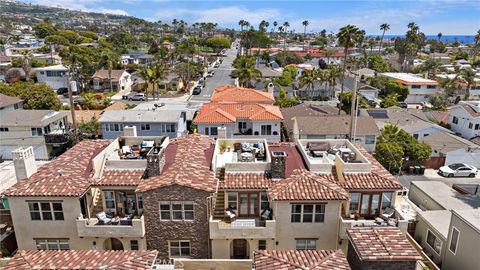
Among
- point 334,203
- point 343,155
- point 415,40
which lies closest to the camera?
point 334,203

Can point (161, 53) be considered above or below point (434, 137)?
above

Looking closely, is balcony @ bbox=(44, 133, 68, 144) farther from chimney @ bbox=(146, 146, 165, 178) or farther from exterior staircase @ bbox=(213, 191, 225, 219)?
exterior staircase @ bbox=(213, 191, 225, 219)

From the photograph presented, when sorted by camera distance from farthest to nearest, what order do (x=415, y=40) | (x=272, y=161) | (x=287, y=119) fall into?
(x=415, y=40) → (x=287, y=119) → (x=272, y=161)

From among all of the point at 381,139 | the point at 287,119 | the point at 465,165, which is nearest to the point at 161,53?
the point at 287,119

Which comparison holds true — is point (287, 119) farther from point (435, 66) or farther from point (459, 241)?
point (435, 66)

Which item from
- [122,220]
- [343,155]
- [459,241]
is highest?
[343,155]

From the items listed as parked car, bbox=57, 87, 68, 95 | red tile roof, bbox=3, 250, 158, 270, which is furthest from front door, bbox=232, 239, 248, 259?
parked car, bbox=57, 87, 68, 95

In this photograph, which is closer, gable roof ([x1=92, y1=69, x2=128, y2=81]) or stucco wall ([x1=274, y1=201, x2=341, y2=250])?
stucco wall ([x1=274, y1=201, x2=341, y2=250])
